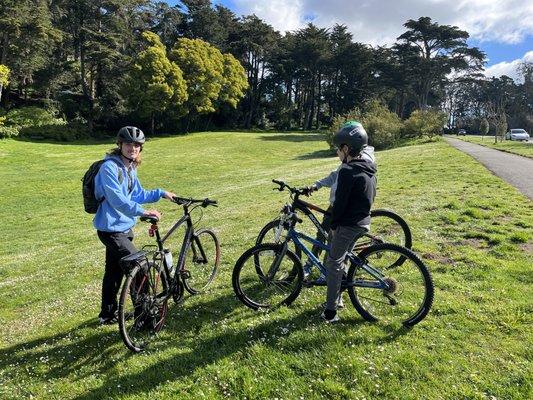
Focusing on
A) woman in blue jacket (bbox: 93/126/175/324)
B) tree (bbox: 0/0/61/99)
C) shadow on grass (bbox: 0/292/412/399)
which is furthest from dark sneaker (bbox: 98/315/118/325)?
tree (bbox: 0/0/61/99)

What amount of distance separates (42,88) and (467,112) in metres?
100

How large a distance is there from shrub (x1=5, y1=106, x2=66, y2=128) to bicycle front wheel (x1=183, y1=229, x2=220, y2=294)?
46446 mm

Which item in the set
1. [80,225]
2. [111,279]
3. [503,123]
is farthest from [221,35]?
[111,279]

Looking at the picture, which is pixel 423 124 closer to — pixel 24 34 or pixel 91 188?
pixel 91 188

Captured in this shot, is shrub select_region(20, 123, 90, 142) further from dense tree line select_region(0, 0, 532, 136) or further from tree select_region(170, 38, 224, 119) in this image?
tree select_region(170, 38, 224, 119)

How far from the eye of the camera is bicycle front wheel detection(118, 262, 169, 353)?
4.82 m

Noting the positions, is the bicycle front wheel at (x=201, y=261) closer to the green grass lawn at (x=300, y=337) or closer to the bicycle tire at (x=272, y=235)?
the green grass lawn at (x=300, y=337)

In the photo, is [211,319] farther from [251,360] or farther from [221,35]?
[221,35]

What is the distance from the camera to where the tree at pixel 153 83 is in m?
49.4

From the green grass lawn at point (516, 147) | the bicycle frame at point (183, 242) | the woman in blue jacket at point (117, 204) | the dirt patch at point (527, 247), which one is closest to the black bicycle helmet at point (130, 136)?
the woman in blue jacket at point (117, 204)

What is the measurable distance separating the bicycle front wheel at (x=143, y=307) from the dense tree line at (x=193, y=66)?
42697 mm

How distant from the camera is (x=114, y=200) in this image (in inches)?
192

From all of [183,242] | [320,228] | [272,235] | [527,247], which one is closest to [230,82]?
[527,247]

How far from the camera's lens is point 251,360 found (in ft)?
14.5
